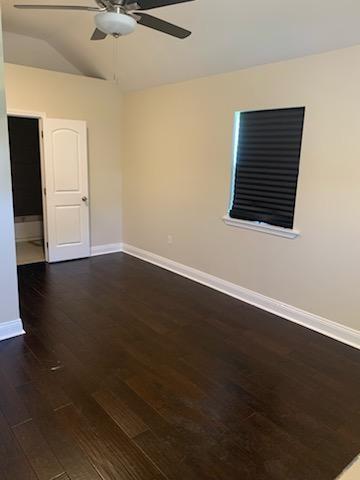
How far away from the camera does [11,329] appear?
9.89ft

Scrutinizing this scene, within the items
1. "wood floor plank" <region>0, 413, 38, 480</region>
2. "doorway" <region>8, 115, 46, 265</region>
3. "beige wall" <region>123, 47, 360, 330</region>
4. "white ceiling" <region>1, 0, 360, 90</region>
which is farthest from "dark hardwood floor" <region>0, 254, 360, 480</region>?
"doorway" <region>8, 115, 46, 265</region>

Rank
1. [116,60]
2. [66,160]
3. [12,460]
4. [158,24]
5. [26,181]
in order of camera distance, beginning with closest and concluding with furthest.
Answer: [12,460] < [158,24] < [116,60] < [66,160] < [26,181]

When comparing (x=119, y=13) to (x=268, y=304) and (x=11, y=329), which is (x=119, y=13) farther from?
(x=268, y=304)

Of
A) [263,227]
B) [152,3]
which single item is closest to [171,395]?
[263,227]

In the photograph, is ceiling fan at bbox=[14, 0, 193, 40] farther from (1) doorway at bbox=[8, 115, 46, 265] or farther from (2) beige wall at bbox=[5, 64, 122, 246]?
(1) doorway at bbox=[8, 115, 46, 265]

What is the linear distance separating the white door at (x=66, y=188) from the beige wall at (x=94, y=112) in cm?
16

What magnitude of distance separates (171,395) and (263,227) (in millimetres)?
2041

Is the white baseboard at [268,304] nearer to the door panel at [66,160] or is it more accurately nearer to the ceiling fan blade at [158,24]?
the door panel at [66,160]

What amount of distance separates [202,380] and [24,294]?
243cm

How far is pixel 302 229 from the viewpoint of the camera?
3.37m

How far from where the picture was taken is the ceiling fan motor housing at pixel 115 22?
6.37 feet

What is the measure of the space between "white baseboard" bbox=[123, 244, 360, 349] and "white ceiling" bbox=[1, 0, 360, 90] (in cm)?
240

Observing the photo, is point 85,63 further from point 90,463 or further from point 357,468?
point 357,468

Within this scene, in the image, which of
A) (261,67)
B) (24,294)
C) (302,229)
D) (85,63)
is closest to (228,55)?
(261,67)
